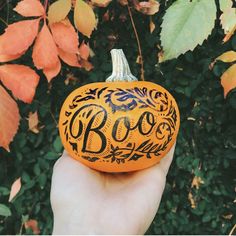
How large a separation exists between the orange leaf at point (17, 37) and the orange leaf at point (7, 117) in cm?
9

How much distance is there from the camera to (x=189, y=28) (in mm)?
738

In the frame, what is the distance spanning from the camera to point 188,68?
1.44 m

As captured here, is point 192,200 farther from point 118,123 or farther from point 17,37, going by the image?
point 17,37

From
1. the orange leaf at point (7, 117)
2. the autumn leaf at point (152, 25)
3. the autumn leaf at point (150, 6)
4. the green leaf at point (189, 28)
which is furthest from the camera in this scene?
the autumn leaf at point (152, 25)

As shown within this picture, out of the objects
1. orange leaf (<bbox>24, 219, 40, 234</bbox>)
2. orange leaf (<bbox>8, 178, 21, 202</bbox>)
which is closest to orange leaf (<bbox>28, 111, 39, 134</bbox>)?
orange leaf (<bbox>8, 178, 21, 202</bbox>)

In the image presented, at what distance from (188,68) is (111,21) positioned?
0.30m

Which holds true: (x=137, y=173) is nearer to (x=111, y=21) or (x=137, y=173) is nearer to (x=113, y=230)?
(x=113, y=230)

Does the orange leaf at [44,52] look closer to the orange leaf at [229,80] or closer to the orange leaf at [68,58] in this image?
the orange leaf at [68,58]

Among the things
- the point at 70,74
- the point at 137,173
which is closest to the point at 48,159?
the point at 70,74

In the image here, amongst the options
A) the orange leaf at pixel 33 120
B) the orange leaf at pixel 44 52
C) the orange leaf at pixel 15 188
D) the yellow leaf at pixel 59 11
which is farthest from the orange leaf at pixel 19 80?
the orange leaf at pixel 15 188

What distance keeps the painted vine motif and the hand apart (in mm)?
61

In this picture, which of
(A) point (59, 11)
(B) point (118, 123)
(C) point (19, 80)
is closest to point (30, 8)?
(A) point (59, 11)

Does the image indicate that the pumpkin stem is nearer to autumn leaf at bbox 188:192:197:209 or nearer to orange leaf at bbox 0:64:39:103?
orange leaf at bbox 0:64:39:103

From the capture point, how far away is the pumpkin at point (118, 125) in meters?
0.98
